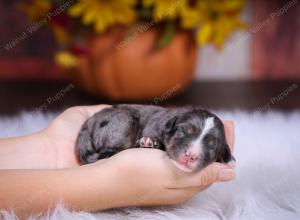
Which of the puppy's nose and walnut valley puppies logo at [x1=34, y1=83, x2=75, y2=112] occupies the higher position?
walnut valley puppies logo at [x1=34, y1=83, x2=75, y2=112]

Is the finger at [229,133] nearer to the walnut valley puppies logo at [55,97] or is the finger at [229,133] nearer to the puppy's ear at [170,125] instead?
the puppy's ear at [170,125]

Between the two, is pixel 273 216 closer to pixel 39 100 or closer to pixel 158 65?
pixel 158 65

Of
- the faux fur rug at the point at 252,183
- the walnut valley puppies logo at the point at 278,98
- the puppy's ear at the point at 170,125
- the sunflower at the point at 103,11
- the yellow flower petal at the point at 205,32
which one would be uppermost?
the sunflower at the point at 103,11

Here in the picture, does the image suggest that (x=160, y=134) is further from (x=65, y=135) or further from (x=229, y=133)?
(x=65, y=135)

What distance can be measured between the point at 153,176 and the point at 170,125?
196 millimetres

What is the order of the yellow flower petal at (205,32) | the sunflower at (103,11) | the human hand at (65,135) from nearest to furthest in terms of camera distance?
the human hand at (65,135)
the sunflower at (103,11)
the yellow flower petal at (205,32)

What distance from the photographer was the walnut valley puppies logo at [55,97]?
125 inches

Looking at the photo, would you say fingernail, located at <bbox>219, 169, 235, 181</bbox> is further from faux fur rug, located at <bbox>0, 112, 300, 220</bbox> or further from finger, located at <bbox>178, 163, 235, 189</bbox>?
faux fur rug, located at <bbox>0, 112, 300, 220</bbox>

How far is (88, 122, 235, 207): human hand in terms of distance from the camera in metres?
1.53

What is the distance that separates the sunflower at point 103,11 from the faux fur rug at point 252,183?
0.68 meters

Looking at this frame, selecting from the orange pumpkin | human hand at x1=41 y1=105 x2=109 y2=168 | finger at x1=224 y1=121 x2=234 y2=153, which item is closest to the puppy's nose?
finger at x1=224 y1=121 x2=234 y2=153

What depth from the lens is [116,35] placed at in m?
3.22

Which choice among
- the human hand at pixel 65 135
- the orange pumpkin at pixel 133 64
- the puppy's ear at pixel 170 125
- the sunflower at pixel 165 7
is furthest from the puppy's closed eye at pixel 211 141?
the orange pumpkin at pixel 133 64

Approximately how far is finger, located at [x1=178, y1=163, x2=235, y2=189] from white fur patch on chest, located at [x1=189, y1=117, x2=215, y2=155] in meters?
0.06
